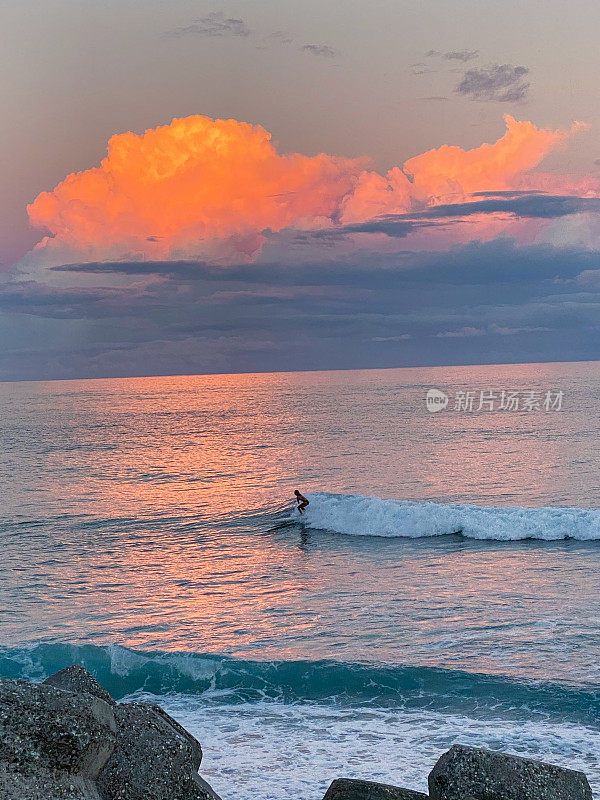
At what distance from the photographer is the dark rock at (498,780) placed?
20.1ft

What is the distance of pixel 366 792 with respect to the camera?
6.70 m

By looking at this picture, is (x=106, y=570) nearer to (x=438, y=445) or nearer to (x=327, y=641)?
(x=327, y=641)

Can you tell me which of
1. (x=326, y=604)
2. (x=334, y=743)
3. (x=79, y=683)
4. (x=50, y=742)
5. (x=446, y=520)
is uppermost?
(x=50, y=742)

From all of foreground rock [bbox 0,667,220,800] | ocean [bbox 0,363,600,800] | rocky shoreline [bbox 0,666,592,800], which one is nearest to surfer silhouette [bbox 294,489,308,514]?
ocean [bbox 0,363,600,800]

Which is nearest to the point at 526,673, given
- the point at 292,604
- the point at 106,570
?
the point at 292,604

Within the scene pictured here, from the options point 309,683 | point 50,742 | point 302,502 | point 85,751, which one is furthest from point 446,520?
point 50,742

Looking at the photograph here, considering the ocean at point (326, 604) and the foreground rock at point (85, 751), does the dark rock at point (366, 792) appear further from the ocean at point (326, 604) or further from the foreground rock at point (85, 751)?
the ocean at point (326, 604)

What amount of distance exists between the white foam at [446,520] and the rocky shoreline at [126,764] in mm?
21973

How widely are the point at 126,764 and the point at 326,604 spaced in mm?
12990

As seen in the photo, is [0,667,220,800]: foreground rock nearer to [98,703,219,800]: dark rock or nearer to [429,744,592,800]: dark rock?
[98,703,219,800]: dark rock

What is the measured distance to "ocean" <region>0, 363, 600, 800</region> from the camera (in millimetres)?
11781

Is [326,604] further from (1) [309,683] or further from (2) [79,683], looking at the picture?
(2) [79,683]

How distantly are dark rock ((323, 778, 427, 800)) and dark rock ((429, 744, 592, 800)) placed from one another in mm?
436

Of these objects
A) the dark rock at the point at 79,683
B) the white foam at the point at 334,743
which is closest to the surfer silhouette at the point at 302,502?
the white foam at the point at 334,743
